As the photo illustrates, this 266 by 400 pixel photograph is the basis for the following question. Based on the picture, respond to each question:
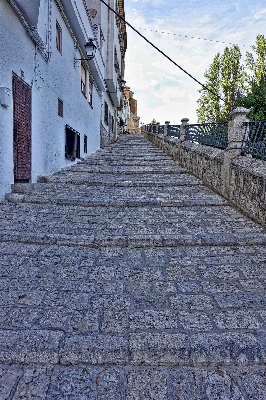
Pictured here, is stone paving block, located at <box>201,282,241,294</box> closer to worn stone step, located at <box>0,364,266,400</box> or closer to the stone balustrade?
worn stone step, located at <box>0,364,266,400</box>

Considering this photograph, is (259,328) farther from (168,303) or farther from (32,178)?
(32,178)

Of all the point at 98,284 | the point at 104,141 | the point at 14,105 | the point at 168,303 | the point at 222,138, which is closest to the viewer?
the point at 168,303

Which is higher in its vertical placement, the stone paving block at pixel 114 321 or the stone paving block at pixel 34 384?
the stone paving block at pixel 114 321

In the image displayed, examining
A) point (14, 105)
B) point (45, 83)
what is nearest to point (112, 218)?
point (14, 105)

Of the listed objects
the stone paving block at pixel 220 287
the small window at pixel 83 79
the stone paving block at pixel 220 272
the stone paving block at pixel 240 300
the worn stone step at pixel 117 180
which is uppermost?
the small window at pixel 83 79

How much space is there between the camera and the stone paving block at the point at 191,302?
104 inches

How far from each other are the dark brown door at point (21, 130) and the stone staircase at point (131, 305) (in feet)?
4.08

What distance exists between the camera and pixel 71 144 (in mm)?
10695

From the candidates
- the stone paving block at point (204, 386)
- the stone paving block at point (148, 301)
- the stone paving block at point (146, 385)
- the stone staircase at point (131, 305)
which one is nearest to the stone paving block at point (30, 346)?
the stone staircase at point (131, 305)

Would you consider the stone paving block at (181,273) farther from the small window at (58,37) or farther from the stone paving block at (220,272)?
the small window at (58,37)

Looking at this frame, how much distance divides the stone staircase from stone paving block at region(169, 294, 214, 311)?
0.03ft

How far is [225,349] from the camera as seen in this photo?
213cm

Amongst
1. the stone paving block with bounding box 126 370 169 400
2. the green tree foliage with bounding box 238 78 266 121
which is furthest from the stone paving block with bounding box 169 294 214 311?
the green tree foliage with bounding box 238 78 266 121

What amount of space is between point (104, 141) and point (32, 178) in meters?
13.7
